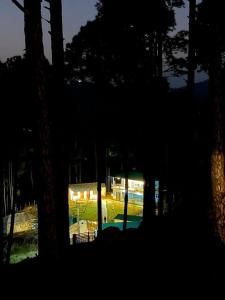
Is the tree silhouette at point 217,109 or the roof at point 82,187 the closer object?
the tree silhouette at point 217,109

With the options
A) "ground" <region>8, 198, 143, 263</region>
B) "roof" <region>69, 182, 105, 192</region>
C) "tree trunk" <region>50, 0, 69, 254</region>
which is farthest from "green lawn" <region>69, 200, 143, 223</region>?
→ "tree trunk" <region>50, 0, 69, 254</region>

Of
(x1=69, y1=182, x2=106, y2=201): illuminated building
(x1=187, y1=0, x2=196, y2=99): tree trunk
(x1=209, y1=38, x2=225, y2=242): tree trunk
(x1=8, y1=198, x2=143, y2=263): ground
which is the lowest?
(x1=8, y1=198, x2=143, y2=263): ground

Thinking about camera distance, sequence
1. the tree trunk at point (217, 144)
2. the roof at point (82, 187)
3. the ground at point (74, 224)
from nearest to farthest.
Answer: the tree trunk at point (217, 144) < the ground at point (74, 224) < the roof at point (82, 187)

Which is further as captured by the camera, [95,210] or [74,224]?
[95,210]

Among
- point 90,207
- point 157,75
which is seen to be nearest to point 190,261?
point 157,75

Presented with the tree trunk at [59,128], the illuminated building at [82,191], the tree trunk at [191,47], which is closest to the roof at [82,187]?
the illuminated building at [82,191]

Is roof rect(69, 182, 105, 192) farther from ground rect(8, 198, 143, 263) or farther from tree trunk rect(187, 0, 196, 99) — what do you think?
tree trunk rect(187, 0, 196, 99)

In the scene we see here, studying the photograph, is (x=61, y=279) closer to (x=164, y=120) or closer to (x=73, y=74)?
(x=73, y=74)

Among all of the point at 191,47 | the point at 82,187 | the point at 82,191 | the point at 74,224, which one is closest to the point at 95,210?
the point at 82,191

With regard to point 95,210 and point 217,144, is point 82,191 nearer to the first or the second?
point 95,210

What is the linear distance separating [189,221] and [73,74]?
8865mm

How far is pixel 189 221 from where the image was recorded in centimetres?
1299

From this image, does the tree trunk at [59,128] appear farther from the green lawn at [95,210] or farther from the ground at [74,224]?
the green lawn at [95,210]

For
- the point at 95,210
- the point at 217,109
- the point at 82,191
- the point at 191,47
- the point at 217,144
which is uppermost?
the point at 191,47
